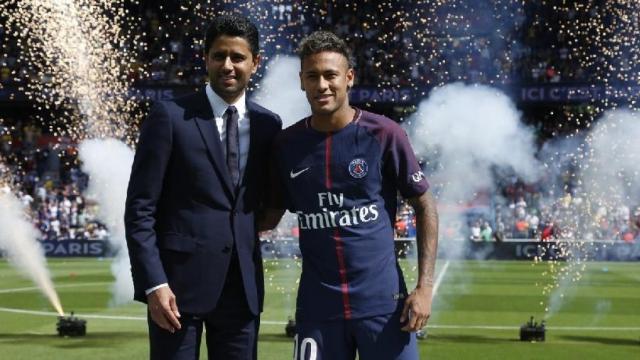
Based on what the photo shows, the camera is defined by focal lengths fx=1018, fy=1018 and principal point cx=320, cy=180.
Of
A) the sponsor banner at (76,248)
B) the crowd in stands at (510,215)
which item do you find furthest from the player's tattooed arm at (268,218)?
the sponsor banner at (76,248)

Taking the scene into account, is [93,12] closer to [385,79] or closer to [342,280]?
[385,79]

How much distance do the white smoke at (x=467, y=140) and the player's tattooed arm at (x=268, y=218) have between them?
1989cm

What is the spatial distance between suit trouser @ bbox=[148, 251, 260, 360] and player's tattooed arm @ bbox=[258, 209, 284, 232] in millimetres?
329

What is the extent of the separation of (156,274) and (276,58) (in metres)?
26.7

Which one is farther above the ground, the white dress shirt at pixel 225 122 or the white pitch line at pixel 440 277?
the white dress shirt at pixel 225 122

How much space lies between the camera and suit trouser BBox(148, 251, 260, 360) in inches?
183

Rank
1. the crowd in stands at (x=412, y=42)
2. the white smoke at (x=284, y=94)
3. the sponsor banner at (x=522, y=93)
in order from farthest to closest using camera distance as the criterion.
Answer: the crowd in stands at (x=412, y=42), the sponsor banner at (x=522, y=93), the white smoke at (x=284, y=94)

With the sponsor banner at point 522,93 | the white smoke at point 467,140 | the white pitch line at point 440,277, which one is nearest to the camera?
the white pitch line at point 440,277

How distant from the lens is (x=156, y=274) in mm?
4551

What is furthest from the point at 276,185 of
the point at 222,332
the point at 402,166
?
the point at 222,332

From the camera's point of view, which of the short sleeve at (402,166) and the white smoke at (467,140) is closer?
the short sleeve at (402,166)

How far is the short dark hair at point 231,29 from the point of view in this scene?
4711 millimetres

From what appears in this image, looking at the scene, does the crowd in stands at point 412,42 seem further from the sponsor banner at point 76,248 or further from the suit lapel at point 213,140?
the suit lapel at point 213,140

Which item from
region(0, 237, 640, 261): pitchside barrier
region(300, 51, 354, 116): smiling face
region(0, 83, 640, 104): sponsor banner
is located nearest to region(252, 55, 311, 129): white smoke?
region(0, 237, 640, 261): pitchside barrier
